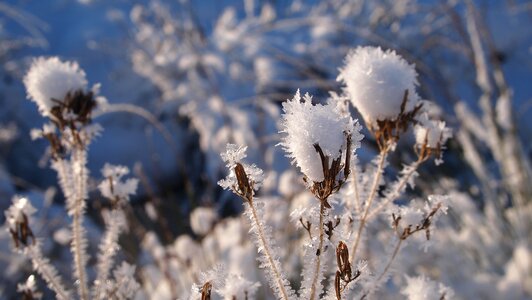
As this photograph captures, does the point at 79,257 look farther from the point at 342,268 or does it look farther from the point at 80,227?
Answer: the point at 342,268

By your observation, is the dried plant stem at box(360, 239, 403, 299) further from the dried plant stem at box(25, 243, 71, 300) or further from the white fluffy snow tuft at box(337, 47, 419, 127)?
the dried plant stem at box(25, 243, 71, 300)

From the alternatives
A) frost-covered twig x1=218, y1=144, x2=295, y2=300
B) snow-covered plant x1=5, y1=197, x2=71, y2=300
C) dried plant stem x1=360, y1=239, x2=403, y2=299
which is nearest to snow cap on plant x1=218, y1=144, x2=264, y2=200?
frost-covered twig x1=218, y1=144, x2=295, y2=300

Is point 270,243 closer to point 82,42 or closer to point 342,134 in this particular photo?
point 342,134

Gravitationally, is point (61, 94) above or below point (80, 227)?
above

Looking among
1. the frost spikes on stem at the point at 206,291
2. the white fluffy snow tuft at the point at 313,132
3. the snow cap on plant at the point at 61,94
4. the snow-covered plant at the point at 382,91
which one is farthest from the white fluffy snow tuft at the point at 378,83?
the snow cap on plant at the point at 61,94

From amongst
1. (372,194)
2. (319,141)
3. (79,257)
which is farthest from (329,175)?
(79,257)

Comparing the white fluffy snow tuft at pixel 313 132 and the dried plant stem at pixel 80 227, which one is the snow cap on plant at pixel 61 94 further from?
the white fluffy snow tuft at pixel 313 132
